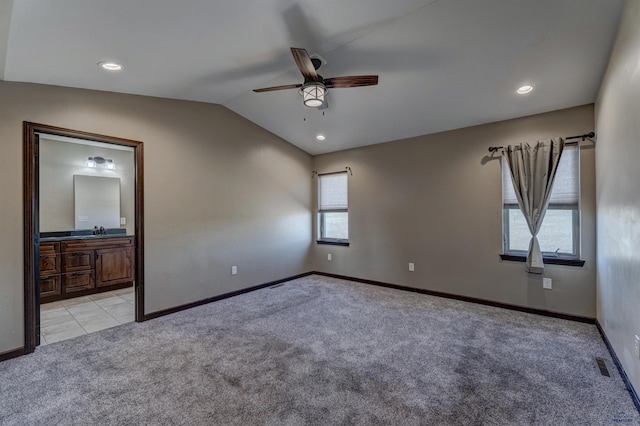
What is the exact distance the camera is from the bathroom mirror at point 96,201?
16.3 feet

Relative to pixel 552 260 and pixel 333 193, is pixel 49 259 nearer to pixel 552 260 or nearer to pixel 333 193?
pixel 333 193

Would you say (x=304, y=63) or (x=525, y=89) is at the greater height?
(x=525, y=89)

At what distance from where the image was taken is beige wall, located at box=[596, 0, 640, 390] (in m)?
1.82

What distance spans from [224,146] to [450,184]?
3415 millimetres

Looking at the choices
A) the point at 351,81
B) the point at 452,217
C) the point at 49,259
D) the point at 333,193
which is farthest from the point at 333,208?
the point at 49,259

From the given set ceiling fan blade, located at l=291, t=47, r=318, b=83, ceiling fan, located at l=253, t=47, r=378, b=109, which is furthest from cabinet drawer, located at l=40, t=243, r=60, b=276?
ceiling fan blade, located at l=291, t=47, r=318, b=83

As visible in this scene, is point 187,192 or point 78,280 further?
point 78,280

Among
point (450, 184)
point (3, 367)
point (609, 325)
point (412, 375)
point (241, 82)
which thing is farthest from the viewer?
point (450, 184)

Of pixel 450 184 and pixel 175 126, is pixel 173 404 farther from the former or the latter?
pixel 450 184

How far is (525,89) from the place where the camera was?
3.03m

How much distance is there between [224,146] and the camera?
13.9 ft

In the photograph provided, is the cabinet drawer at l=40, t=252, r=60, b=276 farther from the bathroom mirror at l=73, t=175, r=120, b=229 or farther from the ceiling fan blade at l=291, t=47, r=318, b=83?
the ceiling fan blade at l=291, t=47, r=318, b=83

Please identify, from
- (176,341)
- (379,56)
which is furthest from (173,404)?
(379,56)

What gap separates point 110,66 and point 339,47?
209cm
